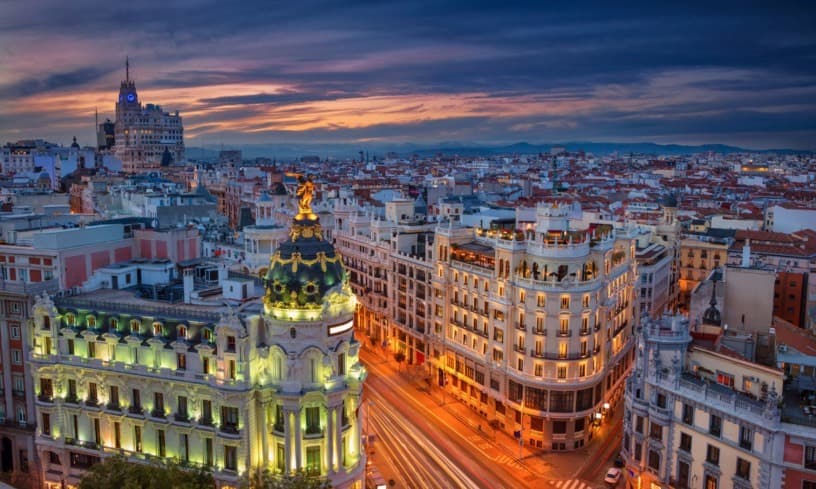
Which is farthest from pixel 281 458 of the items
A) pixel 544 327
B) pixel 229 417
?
pixel 544 327

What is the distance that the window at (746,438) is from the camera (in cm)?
6091

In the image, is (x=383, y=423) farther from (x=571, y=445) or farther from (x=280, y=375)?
(x=280, y=375)

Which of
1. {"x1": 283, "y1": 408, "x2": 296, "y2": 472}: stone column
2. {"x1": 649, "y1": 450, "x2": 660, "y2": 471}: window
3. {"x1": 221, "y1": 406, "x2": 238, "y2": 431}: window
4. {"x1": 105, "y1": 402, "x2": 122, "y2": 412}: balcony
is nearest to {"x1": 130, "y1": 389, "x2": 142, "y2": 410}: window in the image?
{"x1": 105, "y1": 402, "x2": 122, "y2": 412}: balcony

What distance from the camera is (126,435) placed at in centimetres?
7212

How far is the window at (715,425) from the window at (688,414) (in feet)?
7.50

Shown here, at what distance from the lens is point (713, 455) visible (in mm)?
64562

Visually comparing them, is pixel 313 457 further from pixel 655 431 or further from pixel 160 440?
pixel 655 431

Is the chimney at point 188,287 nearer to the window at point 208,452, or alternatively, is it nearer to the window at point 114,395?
the window at point 114,395

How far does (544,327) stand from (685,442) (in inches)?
1072

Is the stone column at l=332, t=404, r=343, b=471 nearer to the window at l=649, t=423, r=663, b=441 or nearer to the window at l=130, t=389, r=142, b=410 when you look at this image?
the window at l=130, t=389, r=142, b=410

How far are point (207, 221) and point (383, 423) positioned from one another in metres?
78.7

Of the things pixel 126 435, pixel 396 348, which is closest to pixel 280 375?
pixel 126 435

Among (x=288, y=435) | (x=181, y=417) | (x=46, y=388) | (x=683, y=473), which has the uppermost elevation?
(x=46, y=388)

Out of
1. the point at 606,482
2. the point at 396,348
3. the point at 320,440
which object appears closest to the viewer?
the point at 320,440
